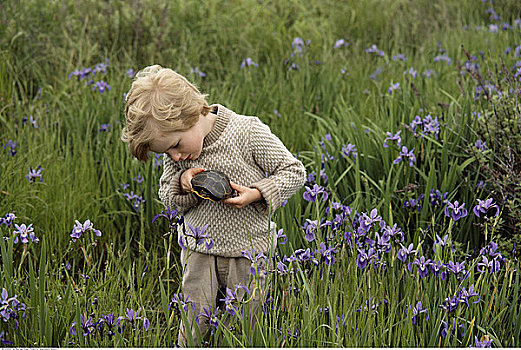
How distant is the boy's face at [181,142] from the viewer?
1.89 metres

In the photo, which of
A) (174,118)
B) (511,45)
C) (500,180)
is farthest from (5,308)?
(511,45)

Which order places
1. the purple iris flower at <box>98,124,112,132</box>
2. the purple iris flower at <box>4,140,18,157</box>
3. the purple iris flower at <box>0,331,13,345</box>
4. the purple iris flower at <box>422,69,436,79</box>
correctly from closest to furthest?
the purple iris flower at <box>0,331,13,345</box> < the purple iris flower at <box>4,140,18,157</box> < the purple iris flower at <box>98,124,112,132</box> < the purple iris flower at <box>422,69,436,79</box>

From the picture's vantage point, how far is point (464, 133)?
9.96 ft

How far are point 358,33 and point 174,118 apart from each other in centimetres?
424

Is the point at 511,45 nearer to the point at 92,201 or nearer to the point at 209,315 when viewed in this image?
the point at 92,201

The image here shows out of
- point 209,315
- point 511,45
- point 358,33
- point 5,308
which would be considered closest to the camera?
point 5,308

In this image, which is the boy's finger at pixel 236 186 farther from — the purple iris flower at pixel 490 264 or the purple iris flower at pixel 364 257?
the purple iris flower at pixel 490 264

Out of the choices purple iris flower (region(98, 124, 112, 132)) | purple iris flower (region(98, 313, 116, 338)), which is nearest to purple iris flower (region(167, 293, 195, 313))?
purple iris flower (region(98, 313, 116, 338))

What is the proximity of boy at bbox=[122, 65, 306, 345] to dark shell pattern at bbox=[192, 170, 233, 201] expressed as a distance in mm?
46

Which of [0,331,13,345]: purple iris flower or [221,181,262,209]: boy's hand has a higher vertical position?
[221,181,262,209]: boy's hand

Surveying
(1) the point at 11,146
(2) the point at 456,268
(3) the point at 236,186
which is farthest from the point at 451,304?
(1) the point at 11,146

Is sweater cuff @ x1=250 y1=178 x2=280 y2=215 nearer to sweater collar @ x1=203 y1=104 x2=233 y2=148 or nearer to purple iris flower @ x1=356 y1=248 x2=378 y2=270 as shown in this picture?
sweater collar @ x1=203 y1=104 x2=233 y2=148

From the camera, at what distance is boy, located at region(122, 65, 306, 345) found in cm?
188

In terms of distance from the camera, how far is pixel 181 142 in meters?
1.93
